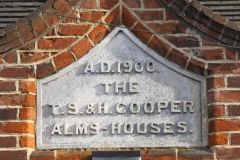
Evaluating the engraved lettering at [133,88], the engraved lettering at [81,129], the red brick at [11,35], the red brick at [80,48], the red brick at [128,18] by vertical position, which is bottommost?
the engraved lettering at [81,129]

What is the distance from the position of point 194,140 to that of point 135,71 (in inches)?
31.1

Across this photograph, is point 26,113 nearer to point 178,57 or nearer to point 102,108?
point 102,108

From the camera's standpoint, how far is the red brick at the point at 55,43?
571 centimetres

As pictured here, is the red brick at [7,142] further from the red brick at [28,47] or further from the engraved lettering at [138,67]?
the engraved lettering at [138,67]

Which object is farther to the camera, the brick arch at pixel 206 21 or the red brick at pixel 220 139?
the brick arch at pixel 206 21

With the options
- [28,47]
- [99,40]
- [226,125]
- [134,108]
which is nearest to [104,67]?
[99,40]

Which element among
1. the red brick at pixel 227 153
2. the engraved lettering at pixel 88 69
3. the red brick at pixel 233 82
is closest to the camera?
the red brick at pixel 227 153

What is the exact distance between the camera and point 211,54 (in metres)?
5.68

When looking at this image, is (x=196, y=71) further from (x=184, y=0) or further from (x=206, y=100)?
(x=184, y=0)

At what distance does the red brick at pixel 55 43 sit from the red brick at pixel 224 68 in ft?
A: 4.06

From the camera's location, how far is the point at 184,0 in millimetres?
5727

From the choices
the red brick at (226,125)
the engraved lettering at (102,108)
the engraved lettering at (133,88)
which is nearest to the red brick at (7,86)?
the engraved lettering at (102,108)

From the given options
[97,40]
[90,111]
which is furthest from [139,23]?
[90,111]

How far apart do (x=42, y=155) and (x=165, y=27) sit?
5.06 feet
